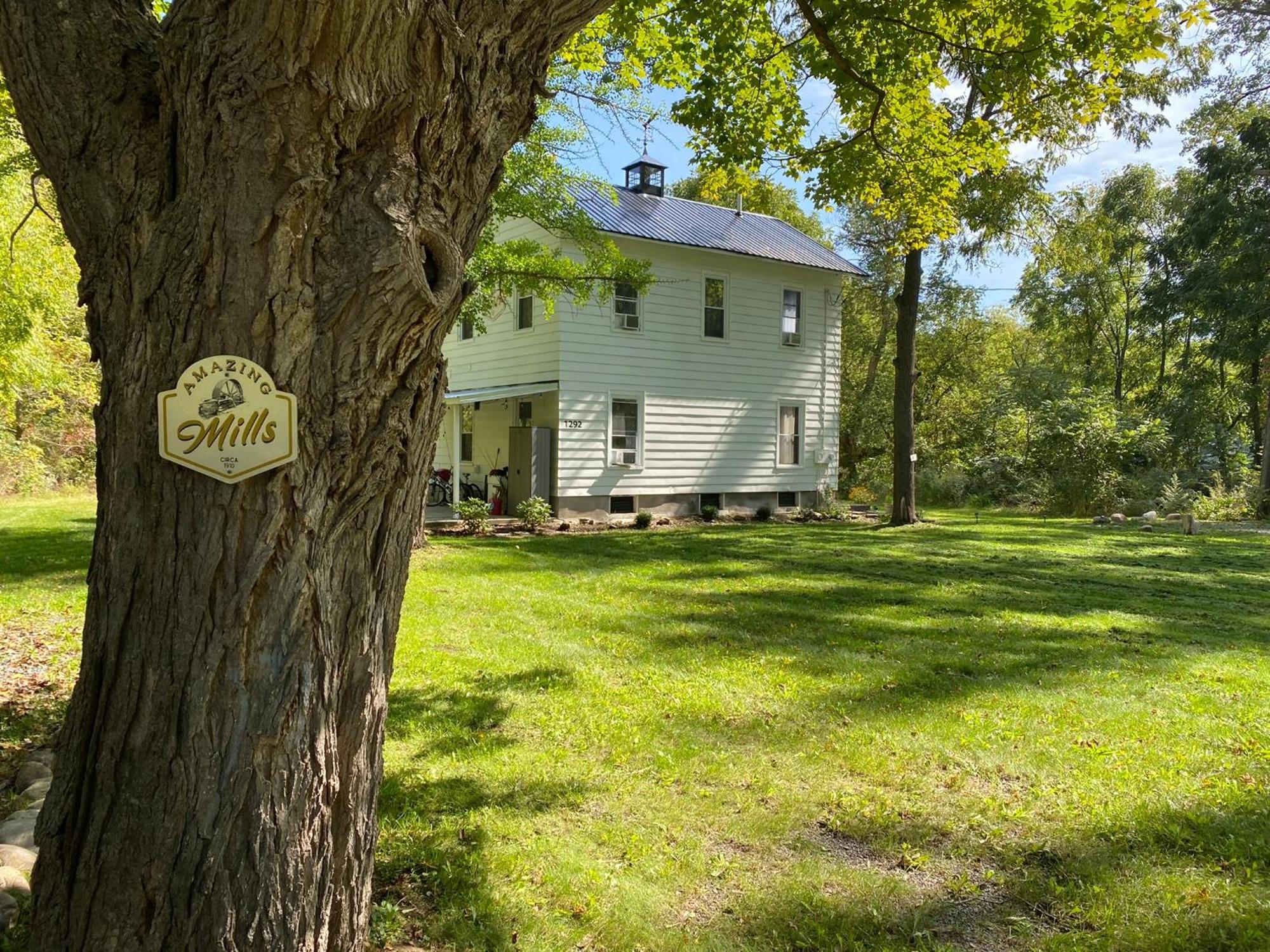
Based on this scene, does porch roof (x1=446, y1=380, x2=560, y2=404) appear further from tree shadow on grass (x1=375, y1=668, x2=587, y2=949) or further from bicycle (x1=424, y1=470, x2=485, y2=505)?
tree shadow on grass (x1=375, y1=668, x2=587, y2=949)

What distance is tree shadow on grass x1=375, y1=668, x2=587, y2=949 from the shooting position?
2.67 metres

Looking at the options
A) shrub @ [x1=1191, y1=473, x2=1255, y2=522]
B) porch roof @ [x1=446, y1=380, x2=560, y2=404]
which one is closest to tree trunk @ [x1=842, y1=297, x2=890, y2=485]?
shrub @ [x1=1191, y1=473, x2=1255, y2=522]

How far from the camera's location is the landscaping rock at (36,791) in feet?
11.2

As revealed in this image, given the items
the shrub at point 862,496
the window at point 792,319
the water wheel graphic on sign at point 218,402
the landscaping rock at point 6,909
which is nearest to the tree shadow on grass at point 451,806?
the landscaping rock at point 6,909

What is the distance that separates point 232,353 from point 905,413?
16.0 meters

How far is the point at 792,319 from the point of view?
1870cm

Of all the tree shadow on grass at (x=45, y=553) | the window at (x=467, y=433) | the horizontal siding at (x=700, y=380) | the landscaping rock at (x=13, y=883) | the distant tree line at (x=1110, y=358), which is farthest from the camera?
the distant tree line at (x=1110, y=358)

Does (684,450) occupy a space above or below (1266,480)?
above

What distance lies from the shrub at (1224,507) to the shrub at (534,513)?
1419cm

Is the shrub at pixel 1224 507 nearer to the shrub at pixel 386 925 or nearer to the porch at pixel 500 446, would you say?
the porch at pixel 500 446

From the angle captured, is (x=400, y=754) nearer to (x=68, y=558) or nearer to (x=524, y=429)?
(x=68, y=558)

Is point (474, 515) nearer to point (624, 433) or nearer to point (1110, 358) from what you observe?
point (624, 433)

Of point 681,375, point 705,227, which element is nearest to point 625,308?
point 681,375

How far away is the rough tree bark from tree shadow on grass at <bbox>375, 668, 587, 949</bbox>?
796 millimetres
